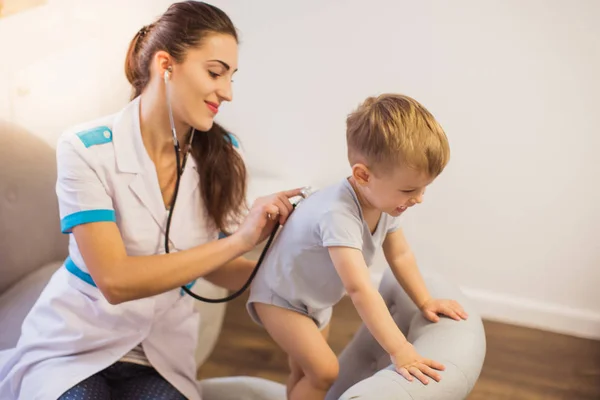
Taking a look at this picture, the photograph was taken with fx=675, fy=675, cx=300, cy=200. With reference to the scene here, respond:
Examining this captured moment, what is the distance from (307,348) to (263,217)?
275 mm

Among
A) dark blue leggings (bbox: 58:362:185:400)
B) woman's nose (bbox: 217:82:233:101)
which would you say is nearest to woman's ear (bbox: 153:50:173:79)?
woman's nose (bbox: 217:82:233:101)

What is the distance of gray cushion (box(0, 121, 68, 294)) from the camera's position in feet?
5.80

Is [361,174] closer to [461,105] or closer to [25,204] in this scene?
[25,204]

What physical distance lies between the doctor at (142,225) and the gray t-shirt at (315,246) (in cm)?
7

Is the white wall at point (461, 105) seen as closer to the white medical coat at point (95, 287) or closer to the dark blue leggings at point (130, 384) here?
the white medical coat at point (95, 287)

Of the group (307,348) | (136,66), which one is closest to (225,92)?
(136,66)

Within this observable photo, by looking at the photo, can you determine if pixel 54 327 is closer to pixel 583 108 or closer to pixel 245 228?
pixel 245 228

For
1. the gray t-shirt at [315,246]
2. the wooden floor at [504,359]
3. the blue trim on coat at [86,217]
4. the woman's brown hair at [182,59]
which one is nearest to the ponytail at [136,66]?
the woman's brown hair at [182,59]

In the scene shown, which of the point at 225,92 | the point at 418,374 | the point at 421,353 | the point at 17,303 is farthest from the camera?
the point at 17,303

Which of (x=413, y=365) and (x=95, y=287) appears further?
(x=95, y=287)

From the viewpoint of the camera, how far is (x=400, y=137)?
3.92 ft

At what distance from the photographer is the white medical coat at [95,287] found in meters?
1.34

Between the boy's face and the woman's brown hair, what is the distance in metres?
0.39

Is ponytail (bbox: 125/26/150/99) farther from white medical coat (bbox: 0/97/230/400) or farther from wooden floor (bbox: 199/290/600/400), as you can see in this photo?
wooden floor (bbox: 199/290/600/400)
